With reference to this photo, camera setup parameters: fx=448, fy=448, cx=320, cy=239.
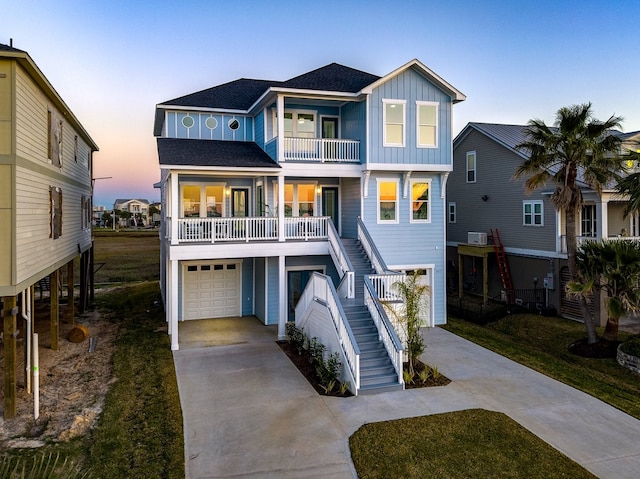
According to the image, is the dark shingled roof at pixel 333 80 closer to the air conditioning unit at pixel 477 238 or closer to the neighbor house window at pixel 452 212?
the air conditioning unit at pixel 477 238

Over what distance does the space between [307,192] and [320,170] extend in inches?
85.9

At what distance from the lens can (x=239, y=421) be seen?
30.4ft

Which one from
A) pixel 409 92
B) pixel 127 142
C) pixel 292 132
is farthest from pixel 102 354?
pixel 127 142

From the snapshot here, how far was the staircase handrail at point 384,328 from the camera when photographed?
11.3 metres

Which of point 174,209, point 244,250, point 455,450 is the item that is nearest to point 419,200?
point 244,250

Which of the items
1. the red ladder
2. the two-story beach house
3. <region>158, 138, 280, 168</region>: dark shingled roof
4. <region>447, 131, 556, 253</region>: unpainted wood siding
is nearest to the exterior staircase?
the two-story beach house

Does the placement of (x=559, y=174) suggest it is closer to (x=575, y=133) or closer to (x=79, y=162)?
(x=575, y=133)

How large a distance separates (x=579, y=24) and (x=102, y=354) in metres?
27.2

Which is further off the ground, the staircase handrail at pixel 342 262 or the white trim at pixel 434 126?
the white trim at pixel 434 126

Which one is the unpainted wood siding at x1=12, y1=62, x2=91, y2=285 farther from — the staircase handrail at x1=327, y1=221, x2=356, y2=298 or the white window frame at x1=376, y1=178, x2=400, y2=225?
the white window frame at x1=376, y1=178, x2=400, y2=225

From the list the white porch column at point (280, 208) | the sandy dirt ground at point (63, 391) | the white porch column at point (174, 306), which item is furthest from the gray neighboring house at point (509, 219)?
the sandy dirt ground at point (63, 391)

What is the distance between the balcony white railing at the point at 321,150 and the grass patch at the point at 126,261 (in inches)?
743

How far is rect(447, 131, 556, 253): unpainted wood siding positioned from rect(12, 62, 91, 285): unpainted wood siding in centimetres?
1877

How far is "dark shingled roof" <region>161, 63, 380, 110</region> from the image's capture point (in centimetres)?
1706
